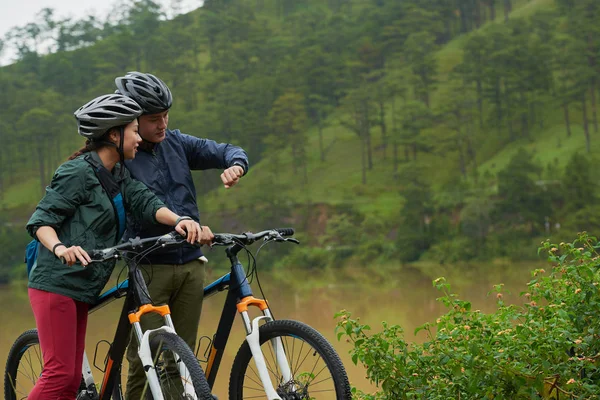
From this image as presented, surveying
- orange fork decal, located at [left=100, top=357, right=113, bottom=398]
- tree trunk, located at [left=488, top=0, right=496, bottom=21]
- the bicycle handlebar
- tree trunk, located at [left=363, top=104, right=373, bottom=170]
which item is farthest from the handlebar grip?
tree trunk, located at [left=488, top=0, right=496, bottom=21]

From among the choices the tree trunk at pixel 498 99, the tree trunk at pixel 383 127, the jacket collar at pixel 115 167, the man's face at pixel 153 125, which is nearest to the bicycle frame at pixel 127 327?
the jacket collar at pixel 115 167

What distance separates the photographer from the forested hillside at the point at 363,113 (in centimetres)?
3522

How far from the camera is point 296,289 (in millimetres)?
29625

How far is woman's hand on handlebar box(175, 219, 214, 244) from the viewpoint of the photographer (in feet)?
8.77

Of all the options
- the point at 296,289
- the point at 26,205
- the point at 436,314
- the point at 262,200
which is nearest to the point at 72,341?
the point at 436,314

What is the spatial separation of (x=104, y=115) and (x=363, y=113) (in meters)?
44.7

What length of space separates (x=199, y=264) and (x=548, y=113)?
144 feet

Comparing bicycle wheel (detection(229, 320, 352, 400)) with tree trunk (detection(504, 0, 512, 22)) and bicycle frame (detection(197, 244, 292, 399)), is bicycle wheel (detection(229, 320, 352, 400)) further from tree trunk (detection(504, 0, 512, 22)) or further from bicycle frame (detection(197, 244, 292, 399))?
tree trunk (detection(504, 0, 512, 22))

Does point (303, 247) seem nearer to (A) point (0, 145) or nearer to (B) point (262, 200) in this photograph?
(B) point (262, 200)

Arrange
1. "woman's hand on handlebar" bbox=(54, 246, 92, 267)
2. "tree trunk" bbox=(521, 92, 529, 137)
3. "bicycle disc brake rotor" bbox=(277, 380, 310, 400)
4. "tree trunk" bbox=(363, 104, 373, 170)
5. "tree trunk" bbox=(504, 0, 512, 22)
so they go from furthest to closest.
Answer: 1. "tree trunk" bbox=(504, 0, 512, 22)
2. "tree trunk" bbox=(363, 104, 373, 170)
3. "tree trunk" bbox=(521, 92, 529, 137)
4. "bicycle disc brake rotor" bbox=(277, 380, 310, 400)
5. "woman's hand on handlebar" bbox=(54, 246, 92, 267)

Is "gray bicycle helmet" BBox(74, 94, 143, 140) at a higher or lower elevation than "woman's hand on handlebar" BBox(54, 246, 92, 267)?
higher

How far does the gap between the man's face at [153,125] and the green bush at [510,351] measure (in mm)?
945

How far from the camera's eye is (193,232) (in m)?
2.67

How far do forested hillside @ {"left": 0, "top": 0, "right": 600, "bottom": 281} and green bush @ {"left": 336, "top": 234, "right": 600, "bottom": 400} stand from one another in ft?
94.9
